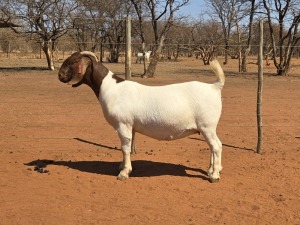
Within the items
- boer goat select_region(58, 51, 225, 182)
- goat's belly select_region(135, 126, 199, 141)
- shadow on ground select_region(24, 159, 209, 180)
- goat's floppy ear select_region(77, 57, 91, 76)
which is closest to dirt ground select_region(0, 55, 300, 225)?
shadow on ground select_region(24, 159, 209, 180)

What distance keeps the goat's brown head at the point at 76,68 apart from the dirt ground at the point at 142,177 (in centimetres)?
139

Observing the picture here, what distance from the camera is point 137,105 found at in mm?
5430

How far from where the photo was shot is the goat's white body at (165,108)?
17.5 feet

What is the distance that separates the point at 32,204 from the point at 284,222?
114 inches

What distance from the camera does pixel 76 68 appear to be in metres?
5.57

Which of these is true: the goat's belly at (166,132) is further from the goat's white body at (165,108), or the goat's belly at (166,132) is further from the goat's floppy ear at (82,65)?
the goat's floppy ear at (82,65)

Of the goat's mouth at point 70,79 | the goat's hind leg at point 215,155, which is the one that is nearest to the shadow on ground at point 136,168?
the goat's hind leg at point 215,155

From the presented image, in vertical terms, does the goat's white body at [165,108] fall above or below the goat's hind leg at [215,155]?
above

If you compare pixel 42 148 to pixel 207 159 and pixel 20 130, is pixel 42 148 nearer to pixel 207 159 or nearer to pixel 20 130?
pixel 20 130

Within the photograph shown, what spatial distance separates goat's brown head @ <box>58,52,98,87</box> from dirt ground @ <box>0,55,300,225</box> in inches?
54.8

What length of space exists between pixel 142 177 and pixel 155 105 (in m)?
1.10

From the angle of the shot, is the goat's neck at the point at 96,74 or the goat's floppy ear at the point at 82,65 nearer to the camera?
the goat's floppy ear at the point at 82,65

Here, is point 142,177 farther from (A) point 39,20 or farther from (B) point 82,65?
(A) point 39,20

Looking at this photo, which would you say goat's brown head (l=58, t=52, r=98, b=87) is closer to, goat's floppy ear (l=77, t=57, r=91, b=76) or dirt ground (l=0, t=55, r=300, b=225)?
goat's floppy ear (l=77, t=57, r=91, b=76)
